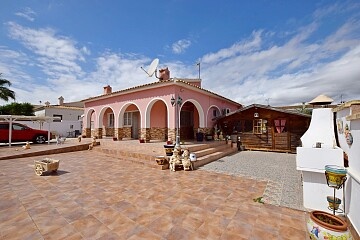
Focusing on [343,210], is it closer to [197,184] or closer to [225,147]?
[197,184]

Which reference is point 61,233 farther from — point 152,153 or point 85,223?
point 152,153

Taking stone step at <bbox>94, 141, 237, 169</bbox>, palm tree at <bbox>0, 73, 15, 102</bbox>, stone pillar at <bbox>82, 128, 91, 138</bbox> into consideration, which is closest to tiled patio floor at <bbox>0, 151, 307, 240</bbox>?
stone step at <bbox>94, 141, 237, 169</bbox>

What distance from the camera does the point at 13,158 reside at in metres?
9.55

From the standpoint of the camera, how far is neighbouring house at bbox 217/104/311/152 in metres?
11.9

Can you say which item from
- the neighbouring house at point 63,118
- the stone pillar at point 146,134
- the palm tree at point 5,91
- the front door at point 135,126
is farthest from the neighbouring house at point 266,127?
the palm tree at point 5,91

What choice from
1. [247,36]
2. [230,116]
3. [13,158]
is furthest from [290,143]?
[13,158]

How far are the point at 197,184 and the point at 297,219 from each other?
9.04ft

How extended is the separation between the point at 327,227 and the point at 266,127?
37.6 ft

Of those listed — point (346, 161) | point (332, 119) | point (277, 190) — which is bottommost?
point (277, 190)

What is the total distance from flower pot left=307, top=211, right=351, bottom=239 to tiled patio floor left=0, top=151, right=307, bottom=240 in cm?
56

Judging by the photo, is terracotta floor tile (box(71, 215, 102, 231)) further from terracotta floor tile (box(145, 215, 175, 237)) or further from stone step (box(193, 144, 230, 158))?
stone step (box(193, 144, 230, 158))

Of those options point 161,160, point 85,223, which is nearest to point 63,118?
point 161,160

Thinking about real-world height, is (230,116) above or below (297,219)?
above

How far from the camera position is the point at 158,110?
1330 cm
